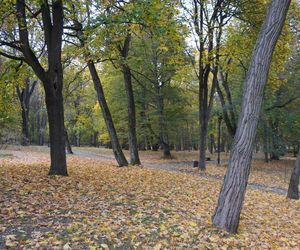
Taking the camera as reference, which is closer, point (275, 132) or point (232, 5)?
point (232, 5)

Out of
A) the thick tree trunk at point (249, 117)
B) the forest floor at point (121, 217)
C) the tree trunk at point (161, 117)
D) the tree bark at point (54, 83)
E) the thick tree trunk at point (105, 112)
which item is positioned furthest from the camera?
the tree trunk at point (161, 117)

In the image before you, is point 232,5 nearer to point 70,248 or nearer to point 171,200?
point 171,200

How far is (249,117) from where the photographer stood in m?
5.86

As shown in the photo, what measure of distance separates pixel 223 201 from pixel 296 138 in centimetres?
2011

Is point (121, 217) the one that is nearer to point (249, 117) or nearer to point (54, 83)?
Result: point (249, 117)

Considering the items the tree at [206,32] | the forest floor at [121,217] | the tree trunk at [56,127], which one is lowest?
the forest floor at [121,217]

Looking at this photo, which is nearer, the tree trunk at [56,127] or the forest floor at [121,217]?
the forest floor at [121,217]

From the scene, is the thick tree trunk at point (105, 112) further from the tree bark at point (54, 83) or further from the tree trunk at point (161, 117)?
the tree trunk at point (161, 117)

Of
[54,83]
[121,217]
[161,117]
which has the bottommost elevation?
[121,217]

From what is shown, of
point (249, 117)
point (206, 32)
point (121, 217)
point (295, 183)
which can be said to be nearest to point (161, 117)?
point (206, 32)

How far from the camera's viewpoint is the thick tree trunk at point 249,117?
5852mm

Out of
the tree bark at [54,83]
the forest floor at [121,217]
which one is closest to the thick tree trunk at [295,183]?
the forest floor at [121,217]

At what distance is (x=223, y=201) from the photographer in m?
6.00

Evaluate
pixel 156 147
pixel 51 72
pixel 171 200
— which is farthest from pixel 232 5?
pixel 156 147
